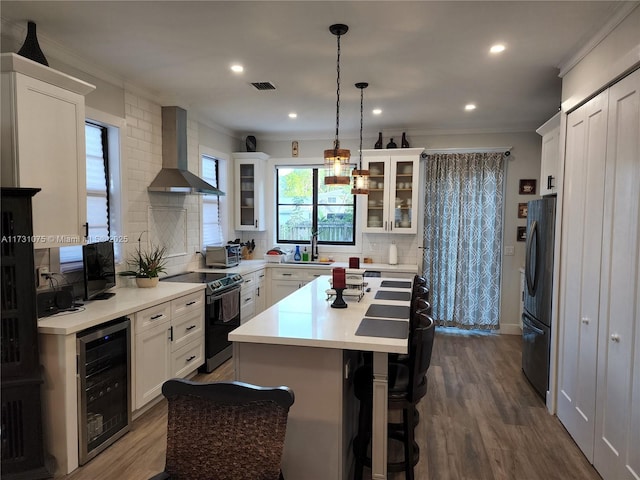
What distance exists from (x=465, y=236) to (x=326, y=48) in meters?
3.43

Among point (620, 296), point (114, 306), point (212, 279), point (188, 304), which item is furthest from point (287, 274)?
point (620, 296)

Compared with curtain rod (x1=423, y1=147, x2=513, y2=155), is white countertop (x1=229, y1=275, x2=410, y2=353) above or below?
below

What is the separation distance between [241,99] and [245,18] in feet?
5.75

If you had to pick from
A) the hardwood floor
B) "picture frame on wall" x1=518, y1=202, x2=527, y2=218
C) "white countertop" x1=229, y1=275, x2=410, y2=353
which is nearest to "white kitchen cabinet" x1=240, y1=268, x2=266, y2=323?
the hardwood floor

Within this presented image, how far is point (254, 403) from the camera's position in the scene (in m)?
1.45

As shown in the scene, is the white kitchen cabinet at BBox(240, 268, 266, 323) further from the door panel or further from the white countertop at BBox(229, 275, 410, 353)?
the door panel

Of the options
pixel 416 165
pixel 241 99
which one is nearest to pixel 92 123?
pixel 241 99

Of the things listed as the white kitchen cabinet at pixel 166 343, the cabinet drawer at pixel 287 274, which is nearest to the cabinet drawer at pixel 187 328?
the white kitchen cabinet at pixel 166 343

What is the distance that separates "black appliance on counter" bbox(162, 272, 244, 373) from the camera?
3920 mm

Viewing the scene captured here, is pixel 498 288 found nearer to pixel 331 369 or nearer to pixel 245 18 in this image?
pixel 331 369

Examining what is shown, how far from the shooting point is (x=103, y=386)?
2.61 meters

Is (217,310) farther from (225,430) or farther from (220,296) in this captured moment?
(225,430)

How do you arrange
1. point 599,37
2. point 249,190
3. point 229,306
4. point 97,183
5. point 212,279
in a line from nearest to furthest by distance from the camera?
point 599,37
point 97,183
point 212,279
point 229,306
point 249,190

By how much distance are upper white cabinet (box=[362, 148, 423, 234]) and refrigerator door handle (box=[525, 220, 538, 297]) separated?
1.82m
